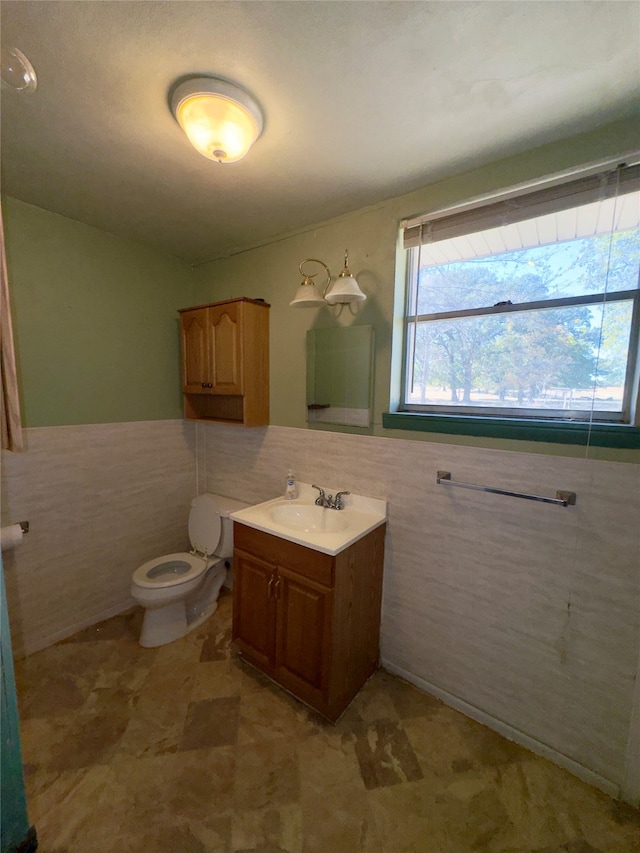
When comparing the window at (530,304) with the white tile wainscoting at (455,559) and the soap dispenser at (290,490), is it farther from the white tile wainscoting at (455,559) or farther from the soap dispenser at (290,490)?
the soap dispenser at (290,490)

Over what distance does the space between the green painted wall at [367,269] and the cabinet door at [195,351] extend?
298mm

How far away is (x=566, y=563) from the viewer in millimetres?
1308

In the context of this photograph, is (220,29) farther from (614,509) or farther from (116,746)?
(116,746)

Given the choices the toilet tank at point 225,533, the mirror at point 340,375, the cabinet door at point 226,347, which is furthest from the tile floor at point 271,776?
the cabinet door at point 226,347

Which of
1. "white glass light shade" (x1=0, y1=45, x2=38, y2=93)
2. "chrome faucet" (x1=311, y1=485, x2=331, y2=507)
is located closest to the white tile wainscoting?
"chrome faucet" (x1=311, y1=485, x2=331, y2=507)

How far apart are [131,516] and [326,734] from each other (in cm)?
174

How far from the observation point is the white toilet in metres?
1.91

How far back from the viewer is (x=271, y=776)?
128cm

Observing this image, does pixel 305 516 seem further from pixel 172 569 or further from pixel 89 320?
pixel 89 320

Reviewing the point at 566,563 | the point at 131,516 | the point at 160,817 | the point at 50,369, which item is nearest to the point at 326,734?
the point at 160,817

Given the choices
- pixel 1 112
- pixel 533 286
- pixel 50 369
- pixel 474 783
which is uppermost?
pixel 1 112

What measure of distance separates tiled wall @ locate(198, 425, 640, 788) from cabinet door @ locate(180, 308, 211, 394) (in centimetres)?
101

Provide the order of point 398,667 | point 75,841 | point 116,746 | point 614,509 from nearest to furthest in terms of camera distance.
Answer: point 75,841
point 614,509
point 116,746
point 398,667

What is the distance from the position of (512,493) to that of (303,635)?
3.70 feet
